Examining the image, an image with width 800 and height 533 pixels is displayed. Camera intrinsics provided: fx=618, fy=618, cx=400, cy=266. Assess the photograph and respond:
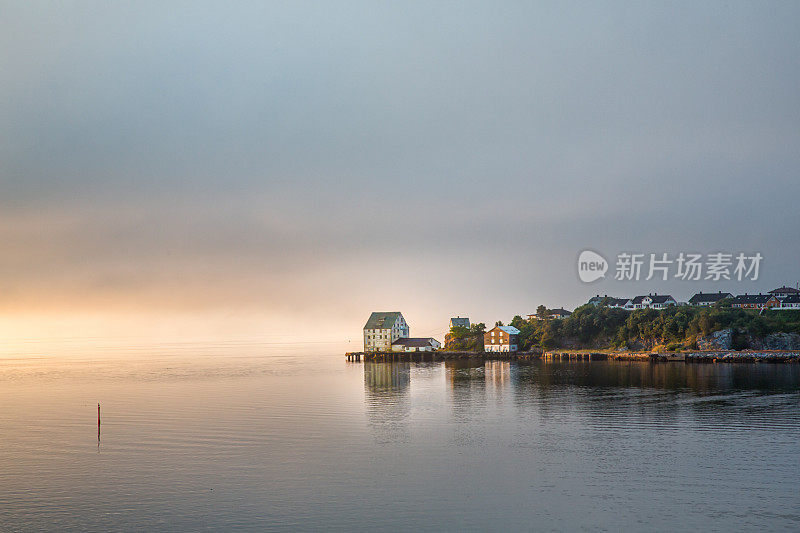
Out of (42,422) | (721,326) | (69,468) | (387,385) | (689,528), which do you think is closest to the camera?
(689,528)

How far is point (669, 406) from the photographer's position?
157 ft

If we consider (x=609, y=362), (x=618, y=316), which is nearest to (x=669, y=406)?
(x=609, y=362)

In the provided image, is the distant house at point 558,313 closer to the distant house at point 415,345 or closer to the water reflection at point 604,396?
the distant house at point 415,345

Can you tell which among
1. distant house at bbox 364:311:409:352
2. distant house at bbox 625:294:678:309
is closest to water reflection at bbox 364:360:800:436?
distant house at bbox 364:311:409:352

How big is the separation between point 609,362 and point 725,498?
289 feet

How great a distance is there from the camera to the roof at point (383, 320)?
150025 millimetres

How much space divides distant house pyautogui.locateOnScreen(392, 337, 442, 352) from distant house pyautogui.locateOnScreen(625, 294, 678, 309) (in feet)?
204

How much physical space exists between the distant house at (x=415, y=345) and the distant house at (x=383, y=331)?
3392mm

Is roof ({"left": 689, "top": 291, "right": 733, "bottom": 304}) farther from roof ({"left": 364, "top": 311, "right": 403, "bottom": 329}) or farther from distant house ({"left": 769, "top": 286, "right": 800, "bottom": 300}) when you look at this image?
roof ({"left": 364, "top": 311, "right": 403, "bottom": 329})

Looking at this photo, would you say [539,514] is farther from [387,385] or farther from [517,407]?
[387,385]

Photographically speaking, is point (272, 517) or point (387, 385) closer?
point (272, 517)

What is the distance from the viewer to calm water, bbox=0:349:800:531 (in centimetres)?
2277

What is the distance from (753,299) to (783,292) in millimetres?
7991

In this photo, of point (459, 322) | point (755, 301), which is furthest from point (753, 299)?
point (459, 322)
